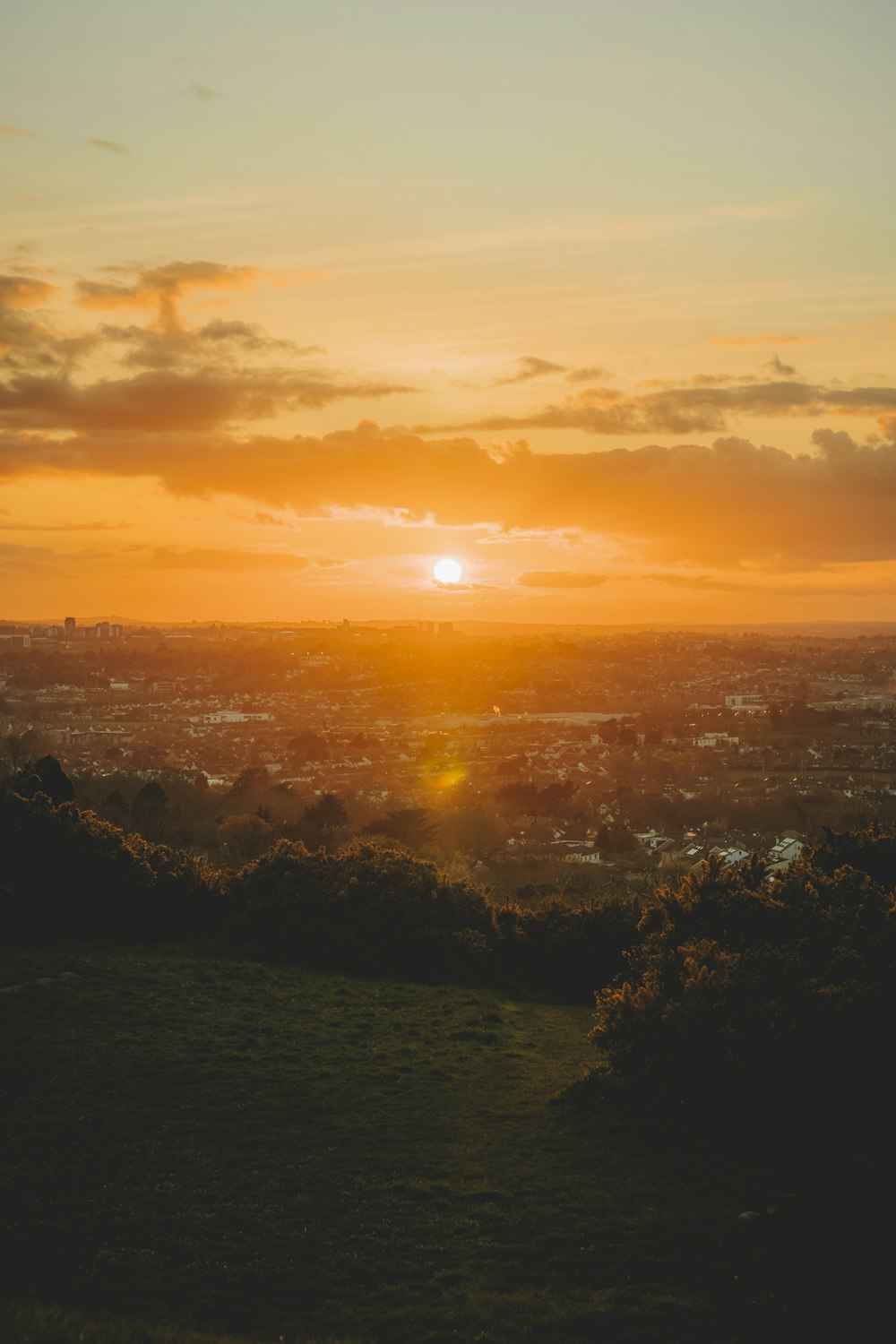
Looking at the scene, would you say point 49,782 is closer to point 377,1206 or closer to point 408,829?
point 408,829

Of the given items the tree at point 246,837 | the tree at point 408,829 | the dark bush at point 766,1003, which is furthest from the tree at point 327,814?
the dark bush at point 766,1003

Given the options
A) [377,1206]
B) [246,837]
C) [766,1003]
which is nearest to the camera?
[377,1206]

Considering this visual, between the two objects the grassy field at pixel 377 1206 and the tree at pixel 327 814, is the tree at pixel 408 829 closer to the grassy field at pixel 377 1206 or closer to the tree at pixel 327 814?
the tree at pixel 327 814

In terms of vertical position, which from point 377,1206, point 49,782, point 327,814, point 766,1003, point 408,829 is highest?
point 49,782

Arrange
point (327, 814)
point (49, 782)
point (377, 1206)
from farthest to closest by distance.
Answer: point (327, 814) → point (49, 782) → point (377, 1206)

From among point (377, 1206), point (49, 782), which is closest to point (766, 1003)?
point (377, 1206)

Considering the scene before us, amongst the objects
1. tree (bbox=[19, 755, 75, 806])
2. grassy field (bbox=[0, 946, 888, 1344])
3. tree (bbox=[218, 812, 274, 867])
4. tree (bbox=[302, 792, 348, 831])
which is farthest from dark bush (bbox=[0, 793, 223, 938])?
tree (bbox=[302, 792, 348, 831])

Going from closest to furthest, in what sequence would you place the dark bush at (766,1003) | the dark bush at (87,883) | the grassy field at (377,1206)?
the grassy field at (377,1206), the dark bush at (766,1003), the dark bush at (87,883)

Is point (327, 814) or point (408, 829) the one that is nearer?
point (408, 829)

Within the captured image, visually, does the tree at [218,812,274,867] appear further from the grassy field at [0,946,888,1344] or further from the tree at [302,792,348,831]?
the grassy field at [0,946,888,1344]
